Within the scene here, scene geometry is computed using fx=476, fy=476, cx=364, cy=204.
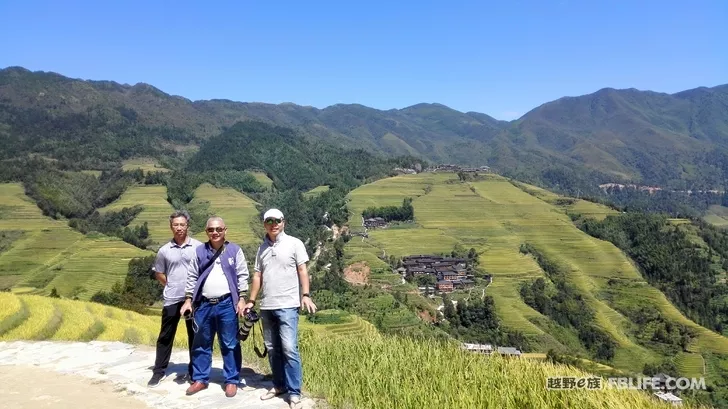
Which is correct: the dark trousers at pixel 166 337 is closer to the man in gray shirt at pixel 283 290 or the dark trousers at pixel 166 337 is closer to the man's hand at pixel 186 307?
the man's hand at pixel 186 307

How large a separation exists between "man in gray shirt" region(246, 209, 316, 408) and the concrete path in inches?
15.3

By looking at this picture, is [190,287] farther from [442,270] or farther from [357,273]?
[442,270]

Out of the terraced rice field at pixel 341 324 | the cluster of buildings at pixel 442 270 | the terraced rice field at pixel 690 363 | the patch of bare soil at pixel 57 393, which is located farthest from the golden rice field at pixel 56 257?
the terraced rice field at pixel 690 363

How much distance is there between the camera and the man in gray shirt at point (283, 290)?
421 cm

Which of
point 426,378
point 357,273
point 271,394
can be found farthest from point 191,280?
point 357,273

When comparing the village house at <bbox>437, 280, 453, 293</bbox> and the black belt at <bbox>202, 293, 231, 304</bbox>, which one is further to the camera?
the village house at <bbox>437, 280, 453, 293</bbox>

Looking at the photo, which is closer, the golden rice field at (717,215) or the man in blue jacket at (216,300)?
the man in blue jacket at (216,300)

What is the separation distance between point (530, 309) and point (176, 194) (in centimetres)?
6298

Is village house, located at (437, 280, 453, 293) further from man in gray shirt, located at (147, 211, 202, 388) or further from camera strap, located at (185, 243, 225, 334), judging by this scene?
camera strap, located at (185, 243, 225, 334)

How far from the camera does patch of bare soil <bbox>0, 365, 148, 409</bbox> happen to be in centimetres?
430

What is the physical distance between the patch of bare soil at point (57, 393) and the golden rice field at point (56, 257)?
113ft

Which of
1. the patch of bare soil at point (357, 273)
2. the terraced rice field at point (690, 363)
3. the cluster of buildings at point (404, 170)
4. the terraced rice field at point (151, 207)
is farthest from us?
the cluster of buildings at point (404, 170)

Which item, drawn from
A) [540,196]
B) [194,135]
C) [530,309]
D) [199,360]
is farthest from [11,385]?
[194,135]

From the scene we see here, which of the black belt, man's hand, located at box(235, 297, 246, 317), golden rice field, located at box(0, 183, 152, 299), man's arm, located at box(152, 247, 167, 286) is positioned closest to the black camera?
man's hand, located at box(235, 297, 246, 317)
